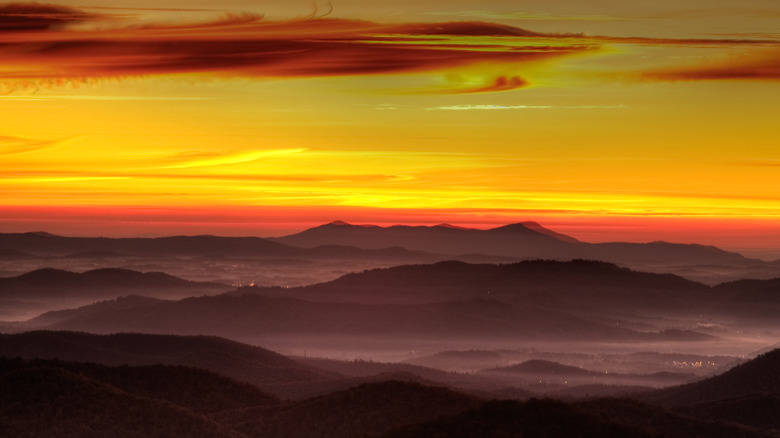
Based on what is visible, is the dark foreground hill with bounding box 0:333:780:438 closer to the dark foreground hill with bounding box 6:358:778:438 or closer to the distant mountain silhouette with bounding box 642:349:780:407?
the dark foreground hill with bounding box 6:358:778:438

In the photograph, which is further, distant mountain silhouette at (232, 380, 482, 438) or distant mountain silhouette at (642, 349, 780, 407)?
distant mountain silhouette at (642, 349, 780, 407)

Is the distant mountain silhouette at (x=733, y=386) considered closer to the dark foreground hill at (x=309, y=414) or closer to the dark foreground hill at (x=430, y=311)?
the dark foreground hill at (x=309, y=414)

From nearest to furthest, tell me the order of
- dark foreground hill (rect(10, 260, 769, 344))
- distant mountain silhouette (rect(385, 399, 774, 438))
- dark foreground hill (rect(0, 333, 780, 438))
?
distant mountain silhouette (rect(385, 399, 774, 438)) < dark foreground hill (rect(0, 333, 780, 438)) < dark foreground hill (rect(10, 260, 769, 344))

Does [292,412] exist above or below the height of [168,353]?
below

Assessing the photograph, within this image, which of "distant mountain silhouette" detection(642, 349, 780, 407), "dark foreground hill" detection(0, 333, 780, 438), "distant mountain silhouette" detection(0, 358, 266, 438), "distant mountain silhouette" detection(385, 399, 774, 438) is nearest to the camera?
"distant mountain silhouette" detection(385, 399, 774, 438)

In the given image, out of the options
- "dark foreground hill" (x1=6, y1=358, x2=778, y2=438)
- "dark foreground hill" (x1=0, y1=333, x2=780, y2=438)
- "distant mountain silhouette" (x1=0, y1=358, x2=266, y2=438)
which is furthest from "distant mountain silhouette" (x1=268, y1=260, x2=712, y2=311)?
"dark foreground hill" (x1=6, y1=358, x2=778, y2=438)

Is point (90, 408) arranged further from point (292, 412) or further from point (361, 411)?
point (361, 411)

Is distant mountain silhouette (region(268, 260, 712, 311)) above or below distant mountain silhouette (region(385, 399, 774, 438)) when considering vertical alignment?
above

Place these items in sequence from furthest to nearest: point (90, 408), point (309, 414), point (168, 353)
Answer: point (168, 353), point (309, 414), point (90, 408)

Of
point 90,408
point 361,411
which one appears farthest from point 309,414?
point 90,408

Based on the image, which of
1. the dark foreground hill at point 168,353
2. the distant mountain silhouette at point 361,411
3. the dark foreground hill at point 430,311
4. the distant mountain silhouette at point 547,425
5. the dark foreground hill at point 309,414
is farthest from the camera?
the dark foreground hill at point 430,311

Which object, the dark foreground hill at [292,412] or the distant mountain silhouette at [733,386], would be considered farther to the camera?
the distant mountain silhouette at [733,386]

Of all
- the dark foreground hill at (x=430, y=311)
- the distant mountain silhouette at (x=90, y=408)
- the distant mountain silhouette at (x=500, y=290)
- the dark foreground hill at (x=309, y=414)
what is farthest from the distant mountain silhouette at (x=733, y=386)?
the distant mountain silhouette at (x=500, y=290)
